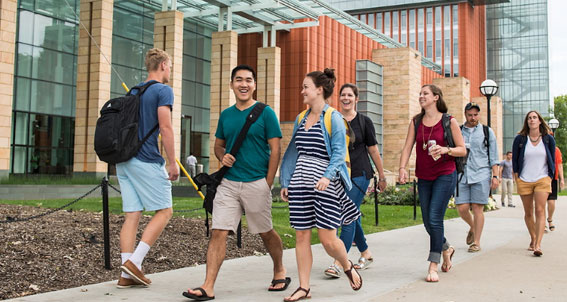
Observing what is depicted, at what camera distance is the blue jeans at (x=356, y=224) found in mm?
6336

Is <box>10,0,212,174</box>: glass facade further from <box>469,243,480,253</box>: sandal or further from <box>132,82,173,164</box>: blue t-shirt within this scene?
<box>132,82,173,164</box>: blue t-shirt

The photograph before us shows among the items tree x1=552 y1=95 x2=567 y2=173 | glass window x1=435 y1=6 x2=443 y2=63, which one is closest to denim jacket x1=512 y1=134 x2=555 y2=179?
glass window x1=435 y1=6 x2=443 y2=63

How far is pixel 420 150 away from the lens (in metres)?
6.54

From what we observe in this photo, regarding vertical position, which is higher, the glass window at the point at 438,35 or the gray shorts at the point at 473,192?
the glass window at the point at 438,35

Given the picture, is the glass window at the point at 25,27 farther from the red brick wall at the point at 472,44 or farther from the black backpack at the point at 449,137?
the red brick wall at the point at 472,44

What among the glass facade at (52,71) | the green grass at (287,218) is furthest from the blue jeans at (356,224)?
the glass facade at (52,71)

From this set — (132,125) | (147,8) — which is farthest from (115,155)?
(147,8)

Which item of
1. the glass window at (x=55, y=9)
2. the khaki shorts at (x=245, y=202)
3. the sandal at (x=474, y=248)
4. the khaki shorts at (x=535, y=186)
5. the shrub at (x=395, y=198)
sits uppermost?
the glass window at (x=55, y=9)

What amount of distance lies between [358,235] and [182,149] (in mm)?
34421

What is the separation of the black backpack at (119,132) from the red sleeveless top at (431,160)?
9.86 feet

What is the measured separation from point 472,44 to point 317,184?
259 ft

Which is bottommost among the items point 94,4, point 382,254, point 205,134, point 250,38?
point 382,254

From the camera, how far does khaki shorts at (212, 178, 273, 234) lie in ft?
16.9

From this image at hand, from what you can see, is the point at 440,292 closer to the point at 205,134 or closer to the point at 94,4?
the point at 94,4
